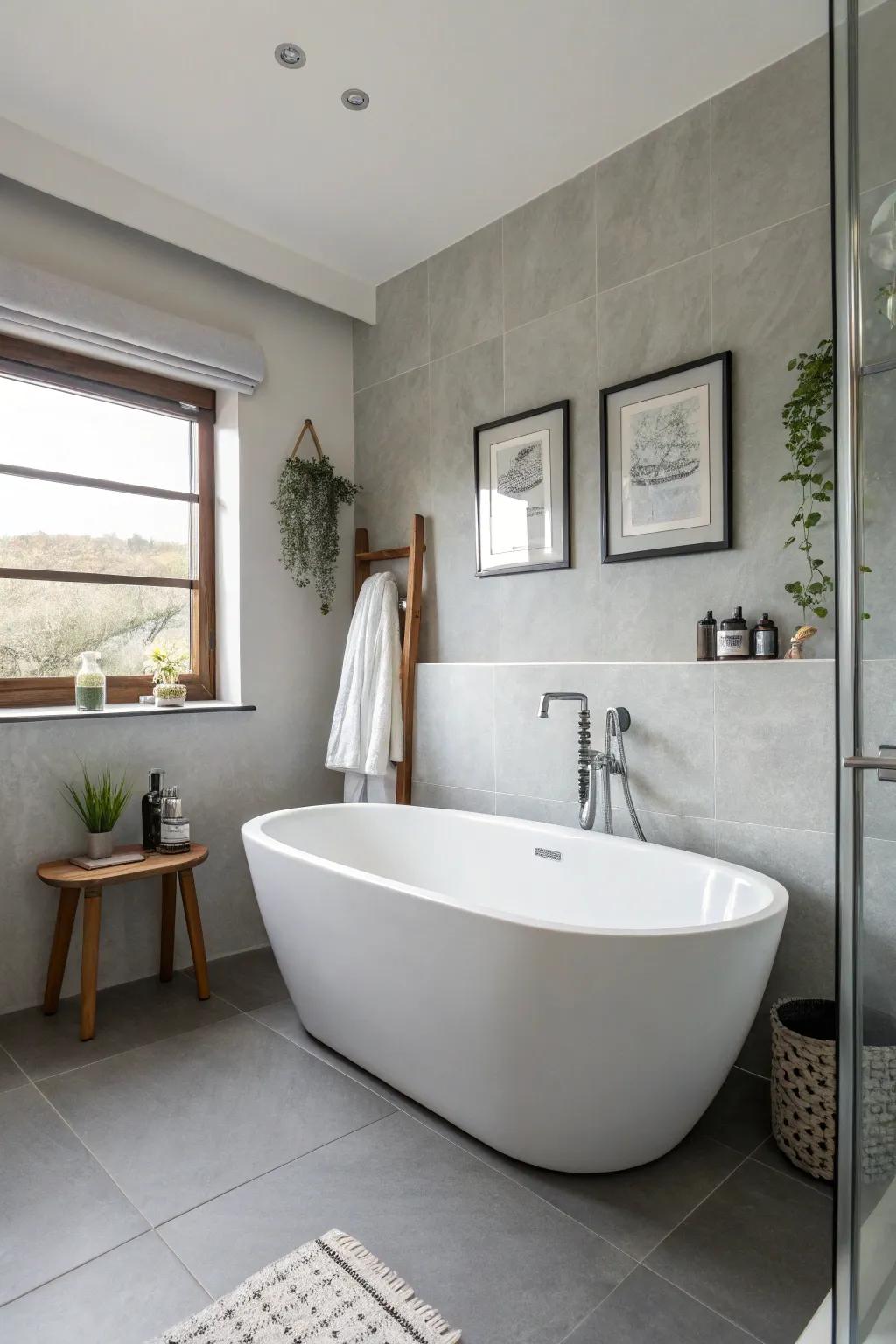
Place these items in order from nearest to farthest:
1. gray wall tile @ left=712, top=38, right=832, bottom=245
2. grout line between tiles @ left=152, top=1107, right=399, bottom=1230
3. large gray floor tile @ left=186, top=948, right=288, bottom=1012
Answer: grout line between tiles @ left=152, top=1107, right=399, bottom=1230 < gray wall tile @ left=712, top=38, right=832, bottom=245 < large gray floor tile @ left=186, top=948, right=288, bottom=1012

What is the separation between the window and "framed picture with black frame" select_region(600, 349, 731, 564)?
5.37ft

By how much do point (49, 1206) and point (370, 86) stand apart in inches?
113

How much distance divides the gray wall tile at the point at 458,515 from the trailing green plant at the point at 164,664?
96cm

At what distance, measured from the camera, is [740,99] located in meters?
2.23

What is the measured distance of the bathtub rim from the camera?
1518 mm

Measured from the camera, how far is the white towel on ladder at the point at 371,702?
311cm

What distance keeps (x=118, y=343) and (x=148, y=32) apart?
93 cm

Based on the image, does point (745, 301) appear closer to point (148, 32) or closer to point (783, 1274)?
point (148, 32)

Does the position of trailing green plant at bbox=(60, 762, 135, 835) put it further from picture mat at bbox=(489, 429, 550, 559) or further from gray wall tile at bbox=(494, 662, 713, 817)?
picture mat at bbox=(489, 429, 550, 559)

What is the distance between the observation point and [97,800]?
8.60 ft

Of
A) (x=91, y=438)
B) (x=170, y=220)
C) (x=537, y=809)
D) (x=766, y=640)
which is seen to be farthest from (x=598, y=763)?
(x=170, y=220)

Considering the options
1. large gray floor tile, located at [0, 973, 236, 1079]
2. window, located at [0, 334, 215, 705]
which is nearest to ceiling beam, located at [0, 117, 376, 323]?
window, located at [0, 334, 215, 705]

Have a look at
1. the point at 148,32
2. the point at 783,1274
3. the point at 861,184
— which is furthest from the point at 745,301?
the point at 783,1274

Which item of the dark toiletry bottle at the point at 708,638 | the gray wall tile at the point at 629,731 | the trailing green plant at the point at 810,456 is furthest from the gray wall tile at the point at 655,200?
the gray wall tile at the point at 629,731
